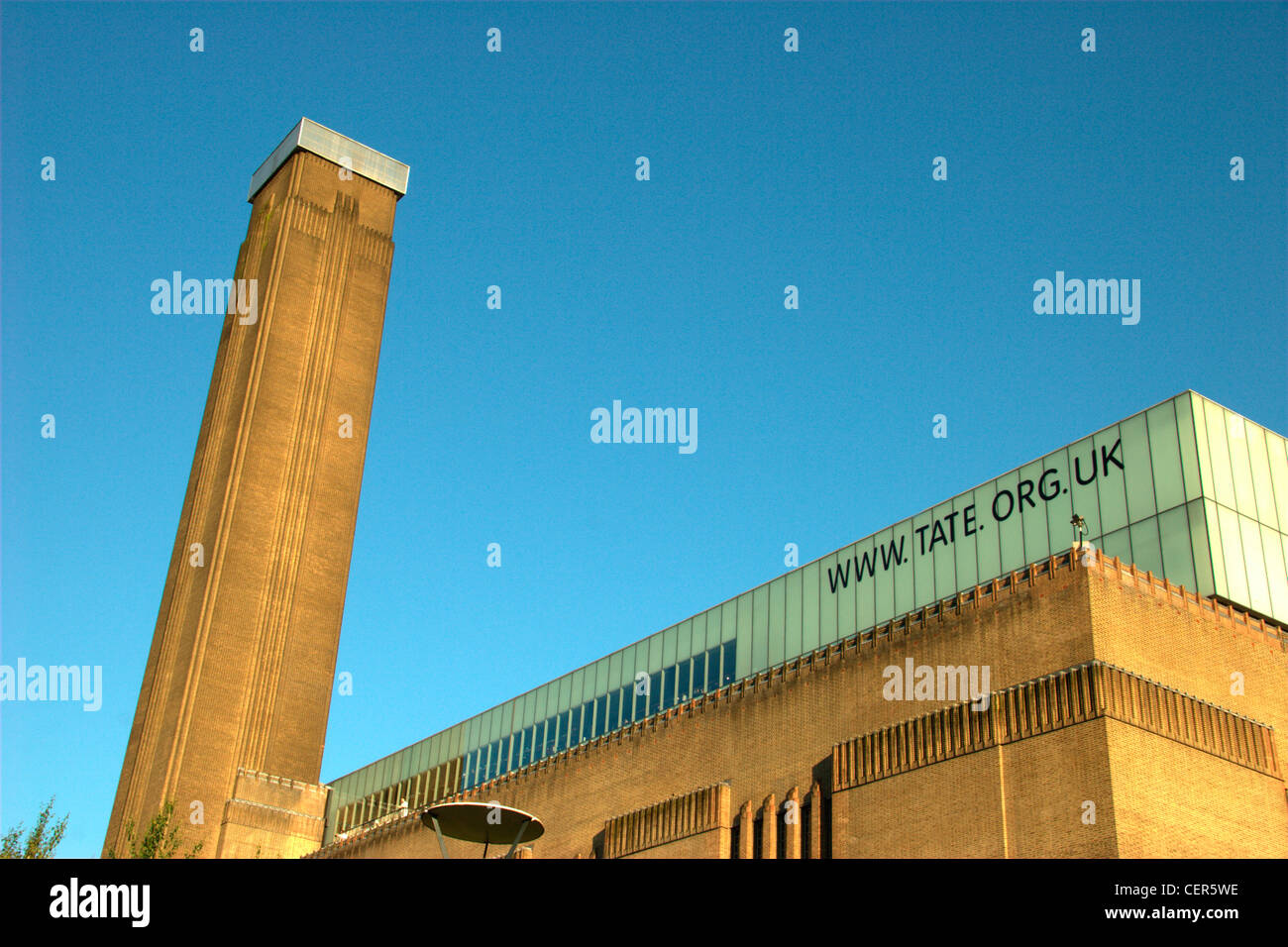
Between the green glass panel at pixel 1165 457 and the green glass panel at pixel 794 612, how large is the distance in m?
12.9

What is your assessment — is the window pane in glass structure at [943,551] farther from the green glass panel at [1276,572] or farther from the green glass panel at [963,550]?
the green glass panel at [1276,572]

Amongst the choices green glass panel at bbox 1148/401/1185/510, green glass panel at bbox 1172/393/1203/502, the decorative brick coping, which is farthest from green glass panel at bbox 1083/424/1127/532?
the decorative brick coping

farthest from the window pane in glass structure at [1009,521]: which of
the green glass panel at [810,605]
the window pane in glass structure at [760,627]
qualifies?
the window pane in glass structure at [760,627]

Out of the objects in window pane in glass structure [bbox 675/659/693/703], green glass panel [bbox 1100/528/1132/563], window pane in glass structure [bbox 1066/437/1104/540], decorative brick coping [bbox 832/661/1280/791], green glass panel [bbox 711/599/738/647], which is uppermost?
window pane in glass structure [bbox 1066/437/1104/540]

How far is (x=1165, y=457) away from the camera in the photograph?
119 feet

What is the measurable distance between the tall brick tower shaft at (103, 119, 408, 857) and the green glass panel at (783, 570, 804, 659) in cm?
2522

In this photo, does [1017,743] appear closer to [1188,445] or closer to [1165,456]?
[1165,456]

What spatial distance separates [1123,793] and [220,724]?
137ft

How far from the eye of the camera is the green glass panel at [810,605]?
44750 mm

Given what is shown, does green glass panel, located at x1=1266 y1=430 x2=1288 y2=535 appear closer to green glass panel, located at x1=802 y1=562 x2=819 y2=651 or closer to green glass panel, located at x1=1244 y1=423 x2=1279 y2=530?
green glass panel, located at x1=1244 y1=423 x2=1279 y2=530

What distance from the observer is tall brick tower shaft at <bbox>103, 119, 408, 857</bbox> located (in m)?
56.8

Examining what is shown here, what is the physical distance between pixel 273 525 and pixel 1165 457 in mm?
41353

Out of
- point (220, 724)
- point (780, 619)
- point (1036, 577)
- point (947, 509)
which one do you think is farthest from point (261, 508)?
point (1036, 577)
